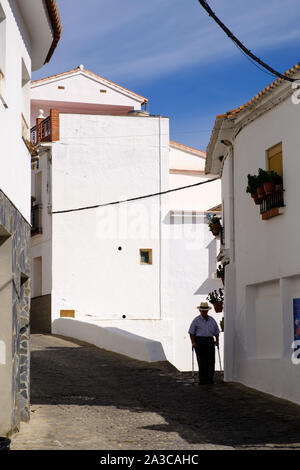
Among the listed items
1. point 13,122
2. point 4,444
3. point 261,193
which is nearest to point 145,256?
point 261,193

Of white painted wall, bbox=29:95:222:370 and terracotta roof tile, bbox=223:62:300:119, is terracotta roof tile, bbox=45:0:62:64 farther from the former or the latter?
white painted wall, bbox=29:95:222:370

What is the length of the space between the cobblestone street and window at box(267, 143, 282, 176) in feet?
14.3

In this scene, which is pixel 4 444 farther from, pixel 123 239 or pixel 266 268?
pixel 123 239

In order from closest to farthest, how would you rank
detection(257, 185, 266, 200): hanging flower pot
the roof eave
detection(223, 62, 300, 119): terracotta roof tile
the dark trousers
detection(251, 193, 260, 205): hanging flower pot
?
detection(223, 62, 300, 119): terracotta roof tile < detection(257, 185, 266, 200): hanging flower pot < detection(251, 193, 260, 205): hanging flower pot < the dark trousers < the roof eave

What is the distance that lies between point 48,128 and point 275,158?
17.2 m

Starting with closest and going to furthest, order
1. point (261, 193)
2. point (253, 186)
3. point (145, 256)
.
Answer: point (261, 193) < point (253, 186) < point (145, 256)

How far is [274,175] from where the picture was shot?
14.8 m

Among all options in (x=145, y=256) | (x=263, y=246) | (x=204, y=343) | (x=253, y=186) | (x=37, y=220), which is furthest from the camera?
(x=37, y=220)

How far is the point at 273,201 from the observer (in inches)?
592

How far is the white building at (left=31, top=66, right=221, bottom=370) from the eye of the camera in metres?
30.4

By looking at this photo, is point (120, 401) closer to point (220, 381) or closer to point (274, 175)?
point (220, 381)

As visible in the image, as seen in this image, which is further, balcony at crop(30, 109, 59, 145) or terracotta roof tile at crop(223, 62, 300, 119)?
balcony at crop(30, 109, 59, 145)

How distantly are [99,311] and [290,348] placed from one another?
653 inches

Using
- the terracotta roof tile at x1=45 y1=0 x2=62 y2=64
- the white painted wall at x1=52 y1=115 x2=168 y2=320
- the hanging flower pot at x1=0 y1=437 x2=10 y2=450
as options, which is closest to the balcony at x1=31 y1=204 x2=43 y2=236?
the white painted wall at x1=52 y1=115 x2=168 y2=320
